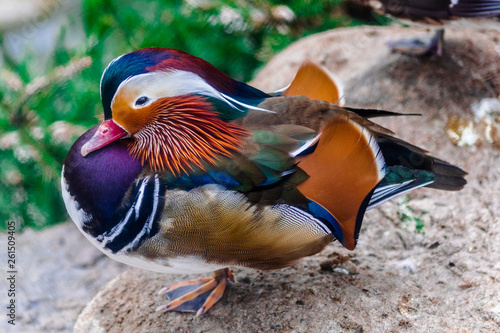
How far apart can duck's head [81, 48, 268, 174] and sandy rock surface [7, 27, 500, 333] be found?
0.56 meters

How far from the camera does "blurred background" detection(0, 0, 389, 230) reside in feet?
8.89

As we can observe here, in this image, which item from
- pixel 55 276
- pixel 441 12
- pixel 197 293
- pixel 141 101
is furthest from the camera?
pixel 55 276

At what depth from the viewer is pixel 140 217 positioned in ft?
4.13

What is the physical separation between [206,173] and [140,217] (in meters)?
0.20

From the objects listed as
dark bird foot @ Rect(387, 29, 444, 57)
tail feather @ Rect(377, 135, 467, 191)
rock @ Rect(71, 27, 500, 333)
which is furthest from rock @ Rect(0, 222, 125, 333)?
dark bird foot @ Rect(387, 29, 444, 57)

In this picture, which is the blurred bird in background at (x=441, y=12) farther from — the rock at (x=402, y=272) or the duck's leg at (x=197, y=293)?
the duck's leg at (x=197, y=293)

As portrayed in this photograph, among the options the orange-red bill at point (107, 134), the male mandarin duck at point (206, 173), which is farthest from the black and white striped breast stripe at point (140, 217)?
the orange-red bill at point (107, 134)

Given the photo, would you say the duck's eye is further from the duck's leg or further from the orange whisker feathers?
the duck's leg

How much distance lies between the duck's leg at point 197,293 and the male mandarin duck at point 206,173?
0.84 feet

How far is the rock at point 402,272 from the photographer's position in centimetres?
150

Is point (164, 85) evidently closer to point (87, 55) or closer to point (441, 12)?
point (441, 12)

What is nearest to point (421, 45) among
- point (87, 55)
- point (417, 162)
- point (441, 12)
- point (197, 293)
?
point (441, 12)

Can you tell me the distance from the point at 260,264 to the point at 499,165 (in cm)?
126

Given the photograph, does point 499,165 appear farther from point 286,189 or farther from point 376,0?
point 286,189
